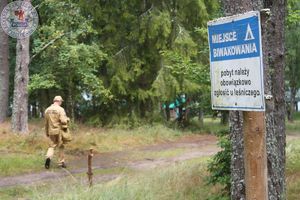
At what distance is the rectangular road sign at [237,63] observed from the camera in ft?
11.4

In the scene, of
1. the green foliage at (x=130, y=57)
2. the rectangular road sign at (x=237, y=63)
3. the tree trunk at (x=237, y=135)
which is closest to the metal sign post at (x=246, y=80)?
the rectangular road sign at (x=237, y=63)

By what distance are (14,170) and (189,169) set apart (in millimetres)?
4755

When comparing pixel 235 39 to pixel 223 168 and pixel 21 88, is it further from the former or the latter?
pixel 21 88

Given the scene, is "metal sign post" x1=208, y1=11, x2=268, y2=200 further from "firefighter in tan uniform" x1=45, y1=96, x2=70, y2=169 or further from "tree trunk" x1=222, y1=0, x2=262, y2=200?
"firefighter in tan uniform" x1=45, y1=96, x2=70, y2=169

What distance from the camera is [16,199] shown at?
9.17 m

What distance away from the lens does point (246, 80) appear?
140 inches

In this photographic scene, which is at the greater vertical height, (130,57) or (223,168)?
(130,57)

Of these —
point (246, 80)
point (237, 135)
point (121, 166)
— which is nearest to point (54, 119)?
point (121, 166)

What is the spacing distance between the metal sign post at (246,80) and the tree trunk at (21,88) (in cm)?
1417

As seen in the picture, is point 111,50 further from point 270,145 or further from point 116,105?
point 270,145

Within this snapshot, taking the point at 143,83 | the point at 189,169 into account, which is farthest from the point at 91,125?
the point at 189,169

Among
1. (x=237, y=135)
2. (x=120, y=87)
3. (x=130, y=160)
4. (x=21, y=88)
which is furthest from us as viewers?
(x=120, y=87)

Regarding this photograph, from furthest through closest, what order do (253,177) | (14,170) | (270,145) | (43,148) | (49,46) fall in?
(49,46)
(43,148)
(14,170)
(270,145)
(253,177)

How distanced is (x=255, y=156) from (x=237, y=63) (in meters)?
0.68
